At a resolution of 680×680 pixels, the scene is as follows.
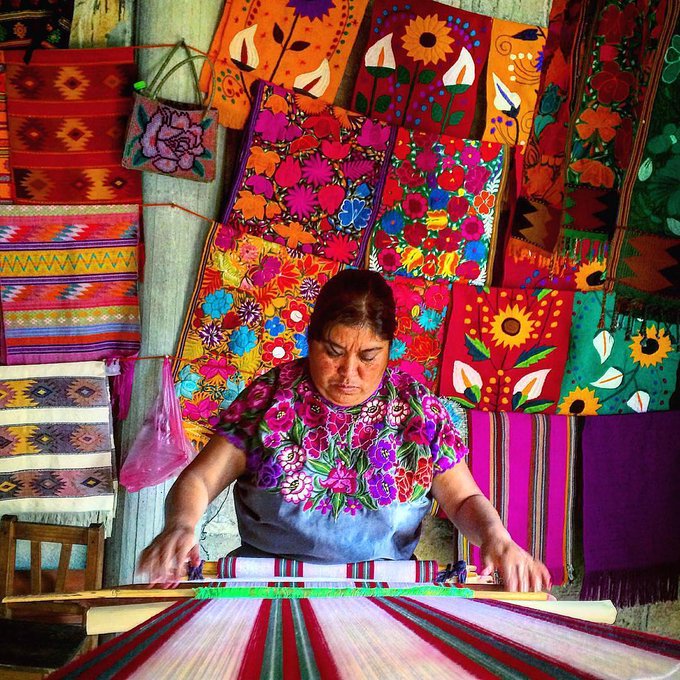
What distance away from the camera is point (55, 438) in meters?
2.79

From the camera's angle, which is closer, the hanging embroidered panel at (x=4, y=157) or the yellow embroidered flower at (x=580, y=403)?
the hanging embroidered panel at (x=4, y=157)

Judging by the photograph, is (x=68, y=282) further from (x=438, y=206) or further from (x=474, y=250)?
(x=474, y=250)

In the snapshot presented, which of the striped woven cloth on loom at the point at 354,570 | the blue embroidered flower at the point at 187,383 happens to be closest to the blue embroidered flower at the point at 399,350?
A: the blue embroidered flower at the point at 187,383

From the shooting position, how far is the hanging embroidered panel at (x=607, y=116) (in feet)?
5.30

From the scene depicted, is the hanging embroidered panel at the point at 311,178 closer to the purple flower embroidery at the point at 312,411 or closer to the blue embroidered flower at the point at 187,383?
the blue embroidered flower at the point at 187,383

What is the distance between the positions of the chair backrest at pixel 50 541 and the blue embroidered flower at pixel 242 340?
2.62 feet

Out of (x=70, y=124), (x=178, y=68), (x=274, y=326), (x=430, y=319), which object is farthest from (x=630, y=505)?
(x=70, y=124)

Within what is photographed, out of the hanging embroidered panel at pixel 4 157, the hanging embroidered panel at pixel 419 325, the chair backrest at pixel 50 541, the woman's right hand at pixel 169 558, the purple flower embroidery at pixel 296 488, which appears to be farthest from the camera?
the hanging embroidered panel at pixel 419 325

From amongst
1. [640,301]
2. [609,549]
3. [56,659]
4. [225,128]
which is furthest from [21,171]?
[609,549]

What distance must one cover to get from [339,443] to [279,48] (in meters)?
1.73

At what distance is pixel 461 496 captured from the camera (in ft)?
5.48

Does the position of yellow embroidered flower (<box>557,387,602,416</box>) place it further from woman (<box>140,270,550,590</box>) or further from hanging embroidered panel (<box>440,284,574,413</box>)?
Answer: woman (<box>140,270,550,590</box>)

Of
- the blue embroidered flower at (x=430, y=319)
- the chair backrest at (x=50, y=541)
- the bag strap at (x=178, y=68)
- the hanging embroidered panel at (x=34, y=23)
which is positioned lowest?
the chair backrest at (x=50, y=541)

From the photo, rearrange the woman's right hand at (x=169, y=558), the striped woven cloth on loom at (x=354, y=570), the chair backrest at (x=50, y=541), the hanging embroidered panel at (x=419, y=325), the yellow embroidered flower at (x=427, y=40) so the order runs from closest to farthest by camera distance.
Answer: the woman's right hand at (x=169, y=558) → the striped woven cloth on loom at (x=354, y=570) → the chair backrest at (x=50, y=541) → the yellow embroidered flower at (x=427, y=40) → the hanging embroidered panel at (x=419, y=325)
